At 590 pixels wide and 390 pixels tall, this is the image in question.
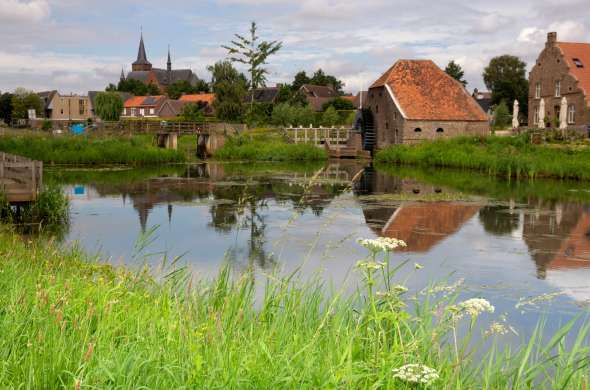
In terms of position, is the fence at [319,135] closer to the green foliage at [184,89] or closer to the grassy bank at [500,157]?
the grassy bank at [500,157]

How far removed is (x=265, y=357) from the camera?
4363 mm

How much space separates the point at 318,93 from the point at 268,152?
167 feet

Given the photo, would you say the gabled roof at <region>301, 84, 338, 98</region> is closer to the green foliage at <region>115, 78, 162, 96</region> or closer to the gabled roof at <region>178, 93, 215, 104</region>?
the gabled roof at <region>178, 93, 215, 104</region>

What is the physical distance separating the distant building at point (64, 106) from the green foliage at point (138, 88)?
23.9ft

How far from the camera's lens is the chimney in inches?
1859

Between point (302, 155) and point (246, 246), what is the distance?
112 ft

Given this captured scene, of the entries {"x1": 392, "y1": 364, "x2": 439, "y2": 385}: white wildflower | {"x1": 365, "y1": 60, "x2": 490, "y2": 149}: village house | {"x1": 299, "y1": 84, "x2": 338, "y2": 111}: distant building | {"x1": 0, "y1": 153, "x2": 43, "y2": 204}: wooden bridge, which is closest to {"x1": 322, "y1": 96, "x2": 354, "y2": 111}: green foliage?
{"x1": 299, "y1": 84, "x2": 338, "y2": 111}: distant building

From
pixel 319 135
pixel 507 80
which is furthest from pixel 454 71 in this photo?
pixel 319 135

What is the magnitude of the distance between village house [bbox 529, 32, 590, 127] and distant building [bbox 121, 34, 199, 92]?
96.2m

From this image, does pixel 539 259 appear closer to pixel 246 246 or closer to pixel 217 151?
pixel 246 246

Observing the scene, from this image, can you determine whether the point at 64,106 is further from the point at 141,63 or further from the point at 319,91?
the point at 319,91

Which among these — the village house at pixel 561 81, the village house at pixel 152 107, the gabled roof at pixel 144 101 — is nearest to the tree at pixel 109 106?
the village house at pixel 152 107

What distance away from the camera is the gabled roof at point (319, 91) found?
9575cm

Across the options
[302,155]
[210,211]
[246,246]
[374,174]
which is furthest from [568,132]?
[246,246]
